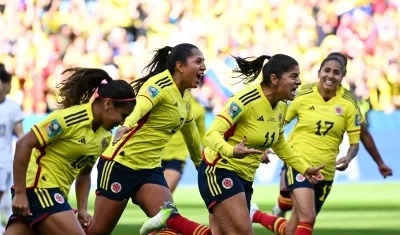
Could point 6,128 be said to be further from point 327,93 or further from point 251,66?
point 251,66

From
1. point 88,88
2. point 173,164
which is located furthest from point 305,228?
point 173,164

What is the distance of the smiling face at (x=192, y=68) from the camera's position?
29.1 ft

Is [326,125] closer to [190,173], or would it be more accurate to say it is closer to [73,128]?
[73,128]

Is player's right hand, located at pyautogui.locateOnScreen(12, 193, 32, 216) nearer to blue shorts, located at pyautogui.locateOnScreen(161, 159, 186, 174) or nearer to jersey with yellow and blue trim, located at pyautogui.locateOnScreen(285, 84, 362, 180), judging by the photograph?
jersey with yellow and blue trim, located at pyautogui.locateOnScreen(285, 84, 362, 180)

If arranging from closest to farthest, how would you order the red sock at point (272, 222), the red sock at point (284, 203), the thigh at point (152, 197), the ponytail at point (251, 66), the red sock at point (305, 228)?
the thigh at point (152, 197) → the ponytail at point (251, 66) → the red sock at point (305, 228) → the red sock at point (272, 222) → the red sock at point (284, 203)

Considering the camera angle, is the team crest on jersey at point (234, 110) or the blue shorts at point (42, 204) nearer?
the blue shorts at point (42, 204)

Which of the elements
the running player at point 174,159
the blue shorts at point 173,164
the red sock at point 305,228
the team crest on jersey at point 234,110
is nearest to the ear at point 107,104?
the team crest on jersey at point 234,110

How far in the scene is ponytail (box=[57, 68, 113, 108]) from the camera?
26.0ft

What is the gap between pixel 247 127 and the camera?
28.0ft

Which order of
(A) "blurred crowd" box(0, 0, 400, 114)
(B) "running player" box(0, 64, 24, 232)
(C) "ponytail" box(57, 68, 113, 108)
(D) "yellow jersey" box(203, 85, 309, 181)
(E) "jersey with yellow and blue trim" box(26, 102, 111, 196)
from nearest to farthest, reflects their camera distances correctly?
(E) "jersey with yellow and blue trim" box(26, 102, 111, 196) → (C) "ponytail" box(57, 68, 113, 108) → (D) "yellow jersey" box(203, 85, 309, 181) → (B) "running player" box(0, 64, 24, 232) → (A) "blurred crowd" box(0, 0, 400, 114)

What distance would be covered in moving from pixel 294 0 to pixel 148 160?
1439 cm

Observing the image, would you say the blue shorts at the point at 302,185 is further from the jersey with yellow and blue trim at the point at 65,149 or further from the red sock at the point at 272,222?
the jersey with yellow and blue trim at the point at 65,149

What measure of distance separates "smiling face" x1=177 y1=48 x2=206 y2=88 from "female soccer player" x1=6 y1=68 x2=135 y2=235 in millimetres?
1002

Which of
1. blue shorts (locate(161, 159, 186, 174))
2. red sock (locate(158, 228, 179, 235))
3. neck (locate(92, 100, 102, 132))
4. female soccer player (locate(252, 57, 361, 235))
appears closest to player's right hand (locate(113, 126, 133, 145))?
neck (locate(92, 100, 102, 132))
